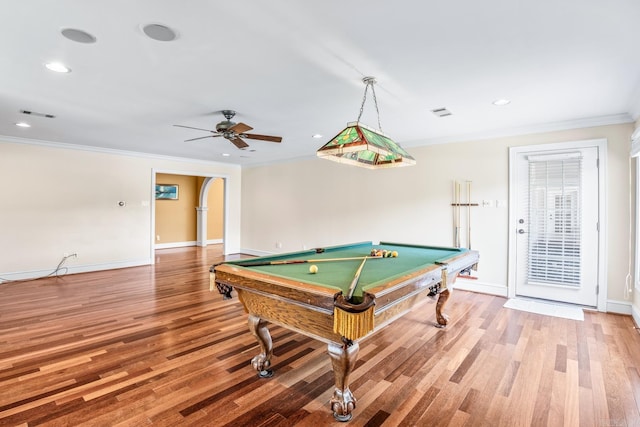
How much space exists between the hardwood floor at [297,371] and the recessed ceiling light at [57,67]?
2.35 m

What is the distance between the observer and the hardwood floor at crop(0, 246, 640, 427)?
1930 millimetres

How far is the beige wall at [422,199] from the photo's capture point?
3859mm

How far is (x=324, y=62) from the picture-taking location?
2.51 meters

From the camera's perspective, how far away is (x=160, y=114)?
3924 millimetres

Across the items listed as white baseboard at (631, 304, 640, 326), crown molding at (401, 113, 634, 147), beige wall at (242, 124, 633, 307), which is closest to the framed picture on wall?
beige wall at (242, 124, 633, 307)

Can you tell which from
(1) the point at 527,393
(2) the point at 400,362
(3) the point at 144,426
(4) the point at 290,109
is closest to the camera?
(3) the point at 144,426

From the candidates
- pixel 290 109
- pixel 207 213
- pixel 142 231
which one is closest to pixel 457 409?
pixel 290 109

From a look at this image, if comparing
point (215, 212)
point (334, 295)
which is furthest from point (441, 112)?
point (215, 212)

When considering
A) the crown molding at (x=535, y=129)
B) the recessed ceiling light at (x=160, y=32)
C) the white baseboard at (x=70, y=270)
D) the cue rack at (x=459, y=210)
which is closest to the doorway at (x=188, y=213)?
the white baseboard at (x=70, y=270)

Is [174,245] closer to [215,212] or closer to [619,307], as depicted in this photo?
[215,212]

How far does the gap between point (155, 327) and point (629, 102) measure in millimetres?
5380

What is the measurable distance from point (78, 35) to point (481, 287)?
17.3ft

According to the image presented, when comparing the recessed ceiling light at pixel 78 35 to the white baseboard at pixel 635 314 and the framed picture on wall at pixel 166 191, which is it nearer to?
the white baseboard at pixel 635 314

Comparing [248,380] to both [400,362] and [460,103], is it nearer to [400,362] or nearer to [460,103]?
[400,362]
